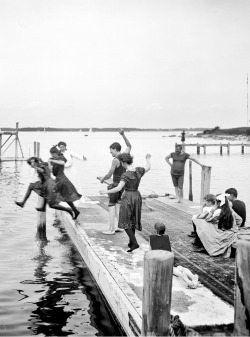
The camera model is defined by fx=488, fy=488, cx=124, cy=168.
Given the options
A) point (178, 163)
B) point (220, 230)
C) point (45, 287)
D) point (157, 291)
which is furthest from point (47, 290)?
point (178, 163)

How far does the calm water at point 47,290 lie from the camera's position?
25.0 ft

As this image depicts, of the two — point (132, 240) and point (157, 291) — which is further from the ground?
point (157, 291)

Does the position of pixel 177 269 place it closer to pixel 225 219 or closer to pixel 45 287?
pixel 225 219

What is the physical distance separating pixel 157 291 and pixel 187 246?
416cm

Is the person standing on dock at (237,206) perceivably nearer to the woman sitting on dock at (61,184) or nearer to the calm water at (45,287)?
the calm water at (45,287)

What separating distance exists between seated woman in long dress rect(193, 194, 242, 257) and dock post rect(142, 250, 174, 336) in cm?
327

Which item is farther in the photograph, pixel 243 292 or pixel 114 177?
pixel 114 177

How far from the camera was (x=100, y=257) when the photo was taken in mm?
8461

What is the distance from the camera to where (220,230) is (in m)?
8.62

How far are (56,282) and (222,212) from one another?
3.65 m

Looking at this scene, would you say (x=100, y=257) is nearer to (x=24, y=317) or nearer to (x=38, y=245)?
(x=24, y=317)

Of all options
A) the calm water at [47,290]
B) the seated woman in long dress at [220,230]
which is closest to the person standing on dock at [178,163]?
the calm water at [47,290]

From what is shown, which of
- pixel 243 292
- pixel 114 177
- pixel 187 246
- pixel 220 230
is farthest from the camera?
pixel 114 177

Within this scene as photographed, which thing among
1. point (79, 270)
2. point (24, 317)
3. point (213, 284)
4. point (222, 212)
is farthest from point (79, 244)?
point (213, 284)
